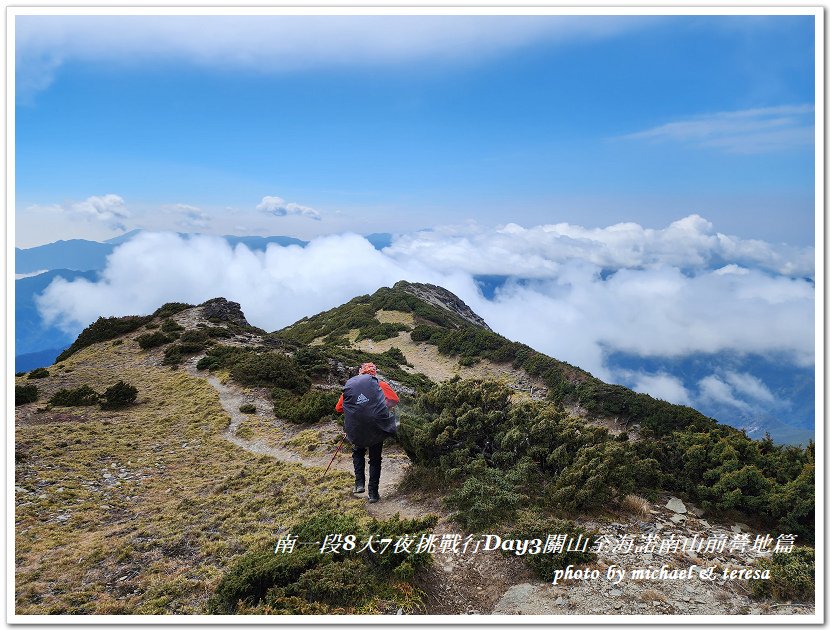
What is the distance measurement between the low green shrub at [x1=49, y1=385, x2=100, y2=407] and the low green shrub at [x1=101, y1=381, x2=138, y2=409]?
0.51 meters

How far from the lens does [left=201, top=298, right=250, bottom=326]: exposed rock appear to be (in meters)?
33.4

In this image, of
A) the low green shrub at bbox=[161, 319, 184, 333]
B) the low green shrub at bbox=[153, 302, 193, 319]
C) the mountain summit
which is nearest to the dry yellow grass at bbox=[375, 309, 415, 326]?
the low green shrub at bbox=[153, 302, 193, 319]

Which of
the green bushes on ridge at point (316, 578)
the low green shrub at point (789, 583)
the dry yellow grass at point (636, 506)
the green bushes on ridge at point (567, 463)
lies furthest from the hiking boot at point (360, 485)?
the low green shrub at point (789, 583)

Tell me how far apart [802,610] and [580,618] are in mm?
2816

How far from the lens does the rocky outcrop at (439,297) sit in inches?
Result: 2493

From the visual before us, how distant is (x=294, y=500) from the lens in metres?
8.95

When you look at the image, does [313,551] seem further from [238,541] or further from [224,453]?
[224,453]

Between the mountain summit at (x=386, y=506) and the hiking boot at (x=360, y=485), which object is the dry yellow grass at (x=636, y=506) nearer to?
the mountain summit at (x=386, y=506)

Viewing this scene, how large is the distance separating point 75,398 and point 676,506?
2111cm

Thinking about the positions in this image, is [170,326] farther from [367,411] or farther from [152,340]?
[367,411]

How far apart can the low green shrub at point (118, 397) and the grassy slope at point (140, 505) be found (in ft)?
2.19

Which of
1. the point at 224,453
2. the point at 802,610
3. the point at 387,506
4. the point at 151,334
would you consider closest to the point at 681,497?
the point at 802,610

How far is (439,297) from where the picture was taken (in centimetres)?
6750

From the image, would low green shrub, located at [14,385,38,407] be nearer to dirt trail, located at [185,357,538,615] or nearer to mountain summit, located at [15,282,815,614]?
mountain summit, located at [15,282,815,614]
